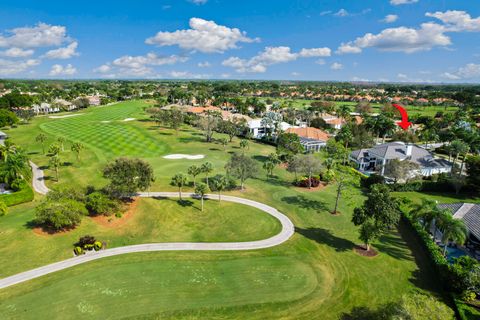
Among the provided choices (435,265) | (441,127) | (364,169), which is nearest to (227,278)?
(435,265)

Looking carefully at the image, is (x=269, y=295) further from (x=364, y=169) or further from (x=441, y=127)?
(x=441, y=127)

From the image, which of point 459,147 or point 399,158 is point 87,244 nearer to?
point 399,158

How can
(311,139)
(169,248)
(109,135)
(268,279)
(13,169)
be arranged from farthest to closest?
(109,135)
(311,139)
(13,169)
(169,248)
(268,279)

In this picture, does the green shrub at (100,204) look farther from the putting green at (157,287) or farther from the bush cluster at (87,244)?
the putting green at (157,287)

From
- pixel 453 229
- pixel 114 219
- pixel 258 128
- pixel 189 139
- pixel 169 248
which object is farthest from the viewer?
pixel 258 128

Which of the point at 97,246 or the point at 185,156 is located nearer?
the point at 97,246

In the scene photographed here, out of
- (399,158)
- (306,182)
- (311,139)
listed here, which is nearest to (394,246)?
(306,182)

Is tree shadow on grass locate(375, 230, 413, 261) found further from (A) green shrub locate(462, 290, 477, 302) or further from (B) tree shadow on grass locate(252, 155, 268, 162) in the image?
(B) tree shadow on grass locate(252, 155, 268, 162)

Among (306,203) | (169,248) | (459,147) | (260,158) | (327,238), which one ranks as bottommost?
(327,238)
